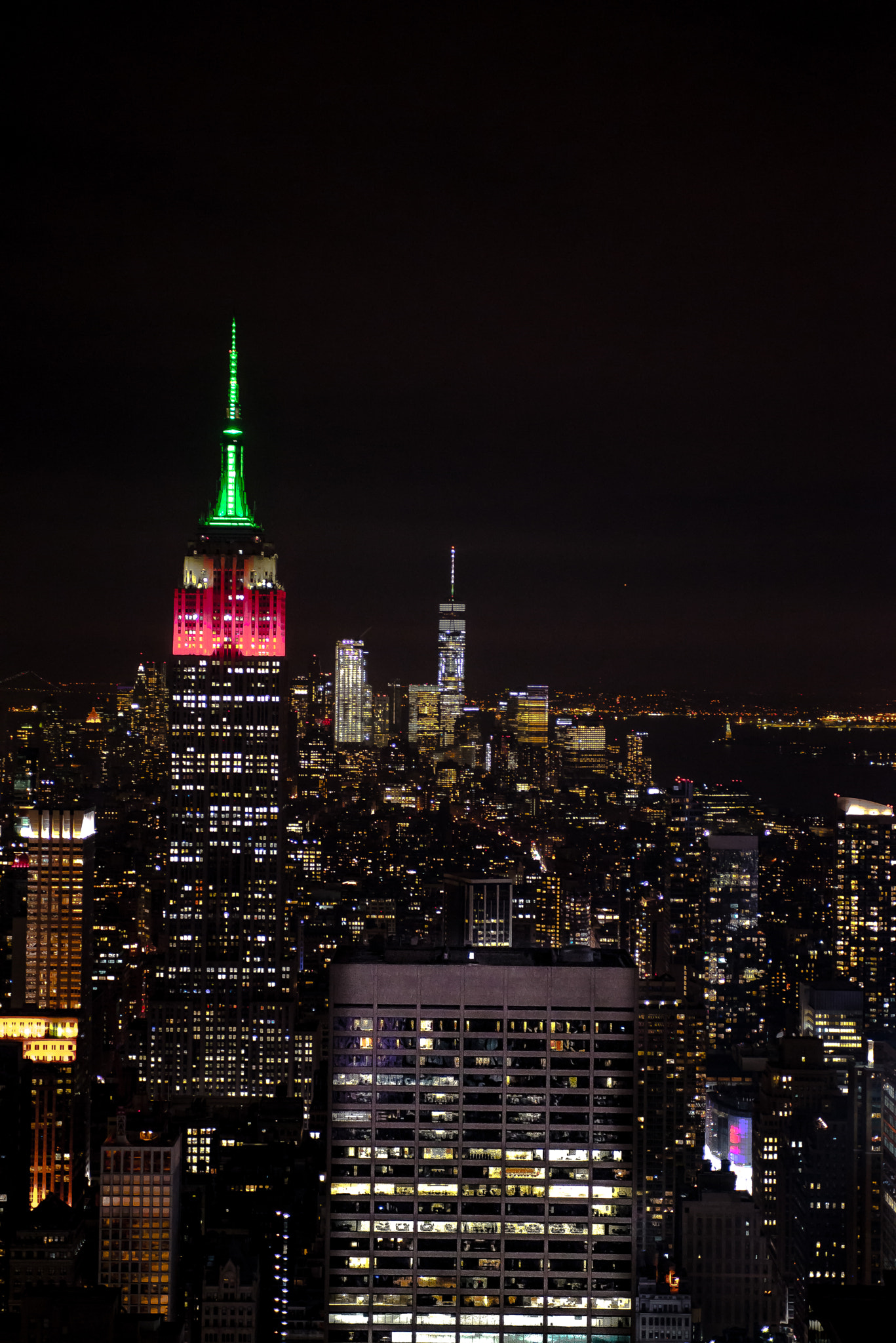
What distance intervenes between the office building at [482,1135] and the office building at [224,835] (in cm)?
840

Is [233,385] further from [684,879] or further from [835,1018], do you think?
[835,1018]

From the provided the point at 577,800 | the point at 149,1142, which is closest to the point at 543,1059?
the point at 577,800

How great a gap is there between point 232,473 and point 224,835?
671 centimetres

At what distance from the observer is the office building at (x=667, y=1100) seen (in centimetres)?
932

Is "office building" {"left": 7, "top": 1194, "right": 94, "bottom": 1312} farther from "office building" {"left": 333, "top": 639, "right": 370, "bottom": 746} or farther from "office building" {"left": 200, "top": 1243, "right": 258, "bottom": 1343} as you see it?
"office building" {"left": 333, "top": 639, "right": 370, "bottom": 746}

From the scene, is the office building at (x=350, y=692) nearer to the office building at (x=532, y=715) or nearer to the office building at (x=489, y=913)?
the office building at (x=532, y=715)

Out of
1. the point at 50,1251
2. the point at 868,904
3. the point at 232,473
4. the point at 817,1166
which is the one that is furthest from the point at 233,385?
the point at 868,904

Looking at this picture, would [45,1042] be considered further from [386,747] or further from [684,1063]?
[684,1063]

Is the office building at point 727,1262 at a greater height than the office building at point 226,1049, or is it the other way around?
Result: the office building at point 226,1049

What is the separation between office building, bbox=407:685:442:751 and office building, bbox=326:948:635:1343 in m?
4.33

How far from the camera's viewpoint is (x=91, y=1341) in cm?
→ 820

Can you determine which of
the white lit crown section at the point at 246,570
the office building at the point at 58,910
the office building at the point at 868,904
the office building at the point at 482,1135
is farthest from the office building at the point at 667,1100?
the office building at the point at 58,910

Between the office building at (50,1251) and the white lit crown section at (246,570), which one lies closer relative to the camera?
the office building at (50,1251)

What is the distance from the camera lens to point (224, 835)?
1730cm
